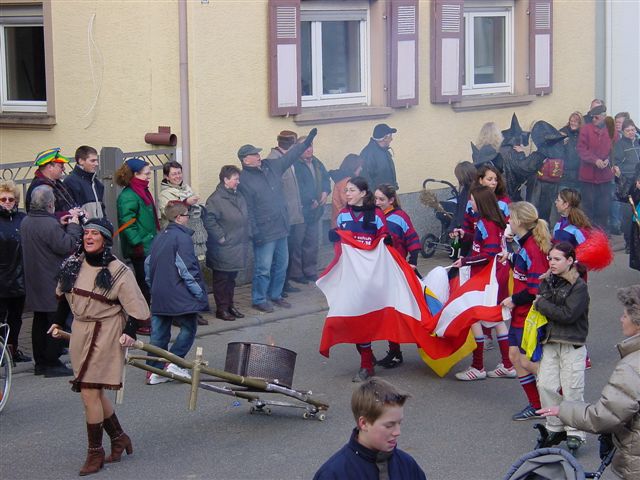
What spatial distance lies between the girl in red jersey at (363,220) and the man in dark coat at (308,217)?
356 centimetres

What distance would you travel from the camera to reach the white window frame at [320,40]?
14594 millimetres

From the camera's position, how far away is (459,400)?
8.96 meters

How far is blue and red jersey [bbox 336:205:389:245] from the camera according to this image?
373 inches

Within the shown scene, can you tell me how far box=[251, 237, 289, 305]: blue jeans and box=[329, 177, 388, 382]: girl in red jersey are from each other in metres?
2.78

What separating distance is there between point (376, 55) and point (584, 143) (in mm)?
3498

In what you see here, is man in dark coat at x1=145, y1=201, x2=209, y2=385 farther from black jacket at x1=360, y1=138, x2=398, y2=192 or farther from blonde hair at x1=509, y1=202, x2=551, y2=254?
black jacket at x1=360, y1=138, x2=398, y2=192

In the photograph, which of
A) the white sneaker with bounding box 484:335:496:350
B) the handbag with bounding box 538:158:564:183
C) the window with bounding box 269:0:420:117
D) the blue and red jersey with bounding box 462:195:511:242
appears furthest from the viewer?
the handbag with bounding box 538:158:564:183

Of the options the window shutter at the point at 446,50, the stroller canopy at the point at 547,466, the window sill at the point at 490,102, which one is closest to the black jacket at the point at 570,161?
the window sill at the point at 490,102

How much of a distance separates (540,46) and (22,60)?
314 inches

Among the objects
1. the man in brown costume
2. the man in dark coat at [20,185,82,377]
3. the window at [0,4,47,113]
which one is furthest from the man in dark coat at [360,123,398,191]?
the man in brown costume

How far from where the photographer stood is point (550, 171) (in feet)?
52.4

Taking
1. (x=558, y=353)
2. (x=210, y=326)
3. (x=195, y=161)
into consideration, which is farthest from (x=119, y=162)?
(x=558, y=353)

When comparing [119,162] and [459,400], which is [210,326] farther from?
[459,400]

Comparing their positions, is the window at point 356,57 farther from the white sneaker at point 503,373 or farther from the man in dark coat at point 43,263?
the white sneaker at point 503,373
